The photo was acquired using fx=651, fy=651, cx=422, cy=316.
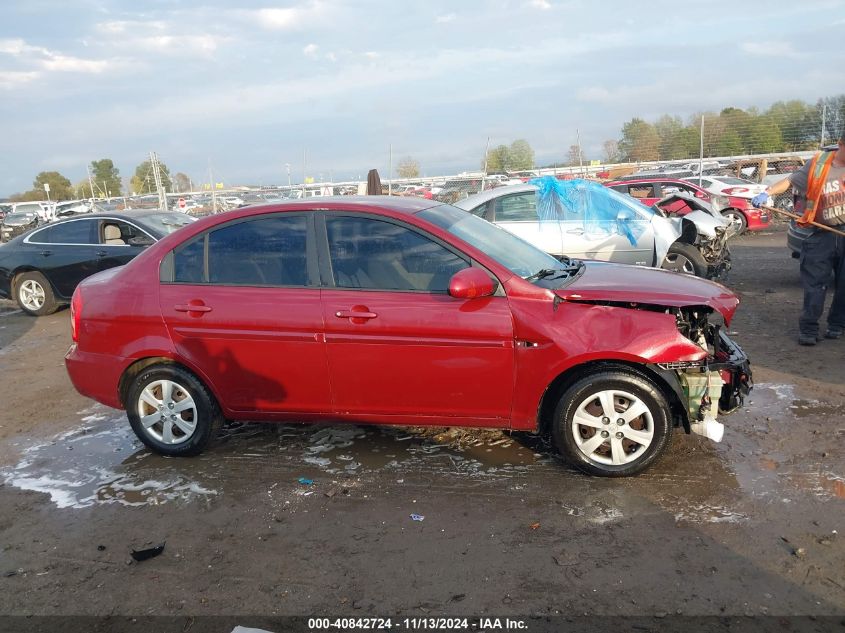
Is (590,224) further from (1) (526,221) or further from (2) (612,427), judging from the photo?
(2) (612,427)

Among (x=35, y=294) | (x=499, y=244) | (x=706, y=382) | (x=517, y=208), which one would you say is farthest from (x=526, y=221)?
(x=35, y=294)

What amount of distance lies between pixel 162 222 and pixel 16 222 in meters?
24.1

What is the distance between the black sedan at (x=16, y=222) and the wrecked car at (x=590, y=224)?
23.6 meters

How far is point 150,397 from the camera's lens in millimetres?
4445

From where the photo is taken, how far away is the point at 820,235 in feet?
20.7

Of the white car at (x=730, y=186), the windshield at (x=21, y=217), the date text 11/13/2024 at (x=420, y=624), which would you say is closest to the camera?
the date text 11/13/2024 at (x=420, y=624)

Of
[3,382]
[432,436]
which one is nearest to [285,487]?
[432,436]

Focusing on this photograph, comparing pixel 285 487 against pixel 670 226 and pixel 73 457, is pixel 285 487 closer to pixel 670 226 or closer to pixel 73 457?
pixel 73 457

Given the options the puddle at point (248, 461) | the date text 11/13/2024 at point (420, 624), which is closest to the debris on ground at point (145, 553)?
the puddle at point (248, 461)

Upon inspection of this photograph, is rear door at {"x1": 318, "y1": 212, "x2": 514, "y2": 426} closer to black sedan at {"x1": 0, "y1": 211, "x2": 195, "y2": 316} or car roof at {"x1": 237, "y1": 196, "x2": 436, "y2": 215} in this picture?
car roof at {"x1": 237, "y1": 196, "x2": 436, "y2": 215}

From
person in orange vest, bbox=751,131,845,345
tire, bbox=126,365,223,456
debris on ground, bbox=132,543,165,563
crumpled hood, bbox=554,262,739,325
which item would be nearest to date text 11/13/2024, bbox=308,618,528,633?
debris on ground, bbox=132,543,165,563

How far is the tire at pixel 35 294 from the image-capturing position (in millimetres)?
9797

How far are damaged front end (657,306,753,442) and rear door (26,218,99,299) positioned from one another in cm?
834

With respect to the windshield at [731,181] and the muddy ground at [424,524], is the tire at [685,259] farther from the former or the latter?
the windshield at [731,181]
